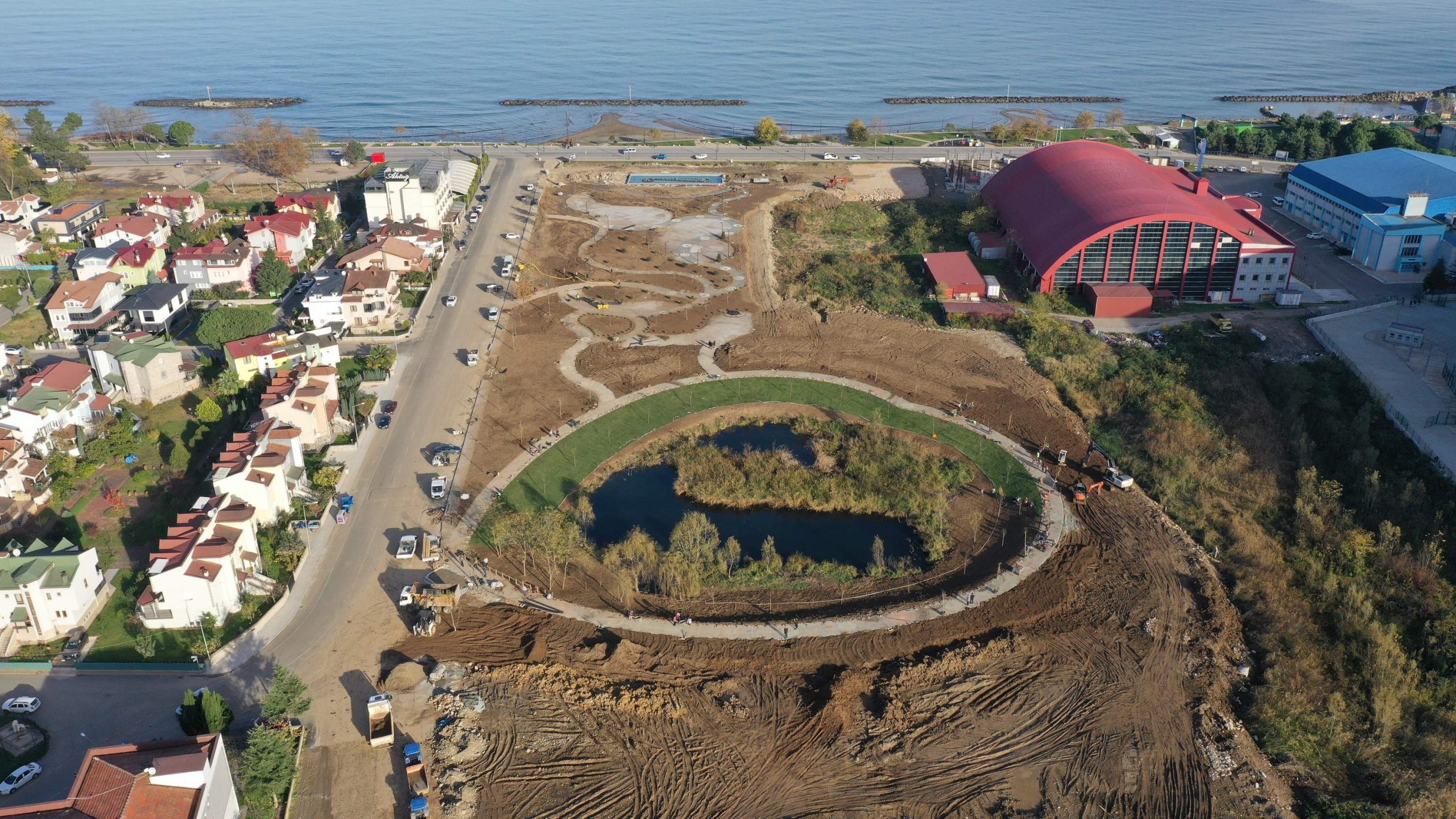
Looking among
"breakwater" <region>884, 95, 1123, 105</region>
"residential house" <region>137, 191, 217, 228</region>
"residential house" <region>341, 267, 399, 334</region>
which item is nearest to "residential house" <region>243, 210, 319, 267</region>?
"residential house" <region>137, 191, 217, 228</region>

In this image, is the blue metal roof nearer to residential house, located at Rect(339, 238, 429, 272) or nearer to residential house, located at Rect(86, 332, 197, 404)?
residential house, located at Rect(339, 238, 429, 272)

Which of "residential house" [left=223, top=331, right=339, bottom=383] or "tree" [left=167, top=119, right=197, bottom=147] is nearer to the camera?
"residential house" [left=223, top=331, right=339, bottom=383]

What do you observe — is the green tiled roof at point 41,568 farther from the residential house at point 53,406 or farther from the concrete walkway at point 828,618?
the concrete walkway at point 828,618

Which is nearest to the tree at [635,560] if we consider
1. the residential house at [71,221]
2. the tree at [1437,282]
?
the tree at [1437,282]

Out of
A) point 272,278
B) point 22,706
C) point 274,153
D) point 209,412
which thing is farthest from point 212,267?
point 22,706

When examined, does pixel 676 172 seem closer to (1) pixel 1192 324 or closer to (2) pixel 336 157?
(2) pixel 336 157

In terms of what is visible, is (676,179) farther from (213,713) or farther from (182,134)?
(213,713)
